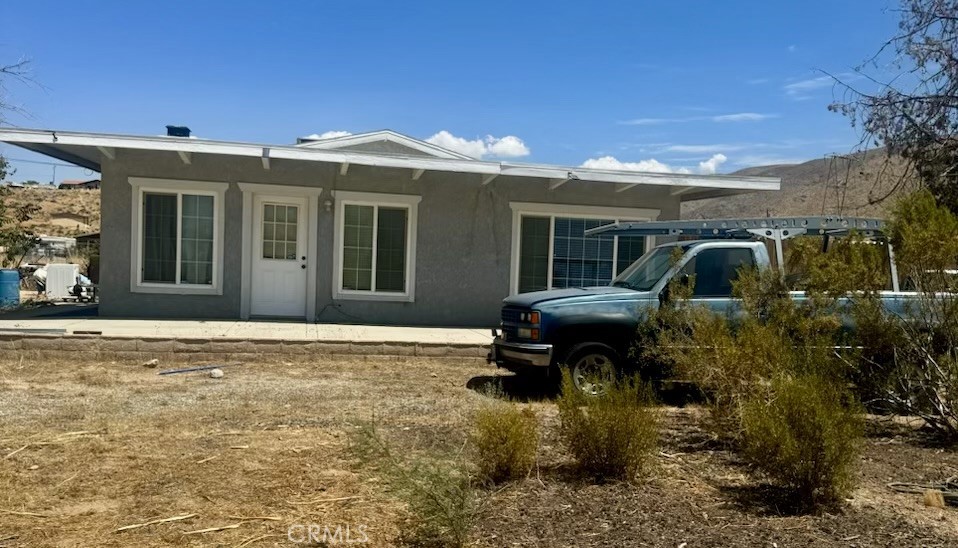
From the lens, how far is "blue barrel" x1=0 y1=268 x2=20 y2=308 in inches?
644

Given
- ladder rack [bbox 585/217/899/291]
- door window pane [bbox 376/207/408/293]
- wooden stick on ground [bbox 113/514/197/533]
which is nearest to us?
wooden stick on ground [bbox 113/514/197/533]

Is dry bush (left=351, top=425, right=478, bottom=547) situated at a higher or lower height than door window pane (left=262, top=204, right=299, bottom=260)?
lower

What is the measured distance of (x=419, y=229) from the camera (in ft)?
46.5

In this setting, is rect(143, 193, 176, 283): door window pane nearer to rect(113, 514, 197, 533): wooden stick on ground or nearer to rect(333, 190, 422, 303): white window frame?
rect(333, 190, 422, 303): white window frame

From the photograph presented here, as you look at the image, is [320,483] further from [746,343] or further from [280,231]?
[280,231]

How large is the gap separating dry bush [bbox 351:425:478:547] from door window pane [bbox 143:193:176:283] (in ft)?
33.6

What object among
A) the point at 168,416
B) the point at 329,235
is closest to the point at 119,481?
the point at 168,416

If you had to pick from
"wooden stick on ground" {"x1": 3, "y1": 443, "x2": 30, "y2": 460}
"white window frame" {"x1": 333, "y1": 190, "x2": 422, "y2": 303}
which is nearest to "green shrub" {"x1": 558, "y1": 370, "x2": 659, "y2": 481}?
"wooden stick on ground" {"x1": 3, "y1": 443, "x2": 30, "y2": 460}

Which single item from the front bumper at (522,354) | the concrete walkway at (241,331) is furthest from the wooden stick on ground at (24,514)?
the concrete walkway at (241,331)

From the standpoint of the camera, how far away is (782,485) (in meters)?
4.97

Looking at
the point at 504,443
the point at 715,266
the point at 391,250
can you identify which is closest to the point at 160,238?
the point at 391,250

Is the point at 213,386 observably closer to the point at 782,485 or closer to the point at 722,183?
the point at 782,485

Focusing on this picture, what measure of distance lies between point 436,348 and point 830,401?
704 cm
